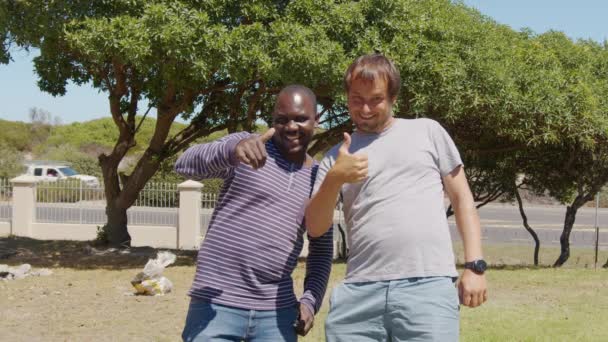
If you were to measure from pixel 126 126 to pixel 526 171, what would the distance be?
8.31m

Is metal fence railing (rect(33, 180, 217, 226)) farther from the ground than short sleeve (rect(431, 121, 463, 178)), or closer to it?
closer to it

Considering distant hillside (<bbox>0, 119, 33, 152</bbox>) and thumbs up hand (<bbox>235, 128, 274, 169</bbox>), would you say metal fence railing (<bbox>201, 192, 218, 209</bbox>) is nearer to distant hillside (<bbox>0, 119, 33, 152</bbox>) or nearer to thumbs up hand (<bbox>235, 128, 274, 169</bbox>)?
thumbs up hand (<bbox>235, 128, 274, 169</bbox>)

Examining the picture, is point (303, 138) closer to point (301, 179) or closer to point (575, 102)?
point (301, 179)

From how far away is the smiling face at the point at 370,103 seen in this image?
2.81 metres

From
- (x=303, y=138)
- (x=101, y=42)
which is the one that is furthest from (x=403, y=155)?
(x=101, y=42)

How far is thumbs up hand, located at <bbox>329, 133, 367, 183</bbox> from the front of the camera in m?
2.64

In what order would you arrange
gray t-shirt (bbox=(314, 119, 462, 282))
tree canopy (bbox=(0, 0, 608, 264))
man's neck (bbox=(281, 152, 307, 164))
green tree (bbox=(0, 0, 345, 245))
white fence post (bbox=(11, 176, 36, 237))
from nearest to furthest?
gray t-shirt (bbox=(314, 119, 462, 282)) → man's neck (bbox=(281, 152, 307, 164)) → green tree (bbox=(0, 0, 345, 245)) → tree canopy (bbox=(0, 0, 608, 264)) → white fence post (bbox=(11, 176, 36, 237))

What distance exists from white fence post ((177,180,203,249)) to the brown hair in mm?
14261

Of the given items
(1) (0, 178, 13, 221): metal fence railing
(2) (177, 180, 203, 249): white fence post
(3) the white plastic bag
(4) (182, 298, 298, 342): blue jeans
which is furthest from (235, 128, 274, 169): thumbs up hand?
(1) (0, 178, 13, 221): metal fence railing

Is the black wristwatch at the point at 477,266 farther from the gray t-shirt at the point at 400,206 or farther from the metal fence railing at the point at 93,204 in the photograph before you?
the metal fence railing at the point at 93,204

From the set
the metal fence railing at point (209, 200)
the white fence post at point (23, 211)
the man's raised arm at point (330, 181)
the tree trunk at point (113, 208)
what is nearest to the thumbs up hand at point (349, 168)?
the man's raised arm at point (330, 181)

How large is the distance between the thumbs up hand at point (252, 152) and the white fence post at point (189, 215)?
46.8 feet

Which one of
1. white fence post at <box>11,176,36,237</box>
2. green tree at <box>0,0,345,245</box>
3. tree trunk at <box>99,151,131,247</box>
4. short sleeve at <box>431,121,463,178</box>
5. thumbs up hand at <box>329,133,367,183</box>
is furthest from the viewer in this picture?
white fence post at <box>11,176,36,237</box>

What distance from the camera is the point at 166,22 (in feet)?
34.8
